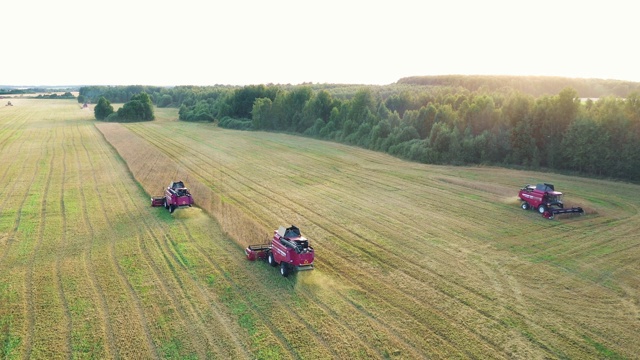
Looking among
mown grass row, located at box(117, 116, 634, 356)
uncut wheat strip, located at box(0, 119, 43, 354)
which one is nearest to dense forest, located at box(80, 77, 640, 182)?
mown grass row, located at box(117, 116, 634, 356)

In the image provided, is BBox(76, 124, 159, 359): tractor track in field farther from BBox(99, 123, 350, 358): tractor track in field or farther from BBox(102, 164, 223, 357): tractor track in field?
BBox(99, 123, 350, 358): tractor track in field

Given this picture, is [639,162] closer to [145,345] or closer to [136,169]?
[145,345]

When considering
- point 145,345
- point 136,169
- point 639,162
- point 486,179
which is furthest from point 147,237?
point 639,162

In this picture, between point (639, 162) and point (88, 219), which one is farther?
point (639, 162)

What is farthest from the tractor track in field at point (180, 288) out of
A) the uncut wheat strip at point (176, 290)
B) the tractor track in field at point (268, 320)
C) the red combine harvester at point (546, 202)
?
the red combine harvester at point (546, 202)

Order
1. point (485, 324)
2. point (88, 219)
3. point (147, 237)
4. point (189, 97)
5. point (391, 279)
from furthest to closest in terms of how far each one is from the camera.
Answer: point (189, 97) < point (88, 219) < point (147, 237) < point (391, 279) < point (485, 324)

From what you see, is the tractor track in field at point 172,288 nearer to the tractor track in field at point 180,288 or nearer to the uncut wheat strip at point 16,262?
the tractor track in field at point 180,288

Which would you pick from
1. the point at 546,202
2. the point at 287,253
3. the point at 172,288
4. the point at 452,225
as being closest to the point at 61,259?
the point at 172,288
